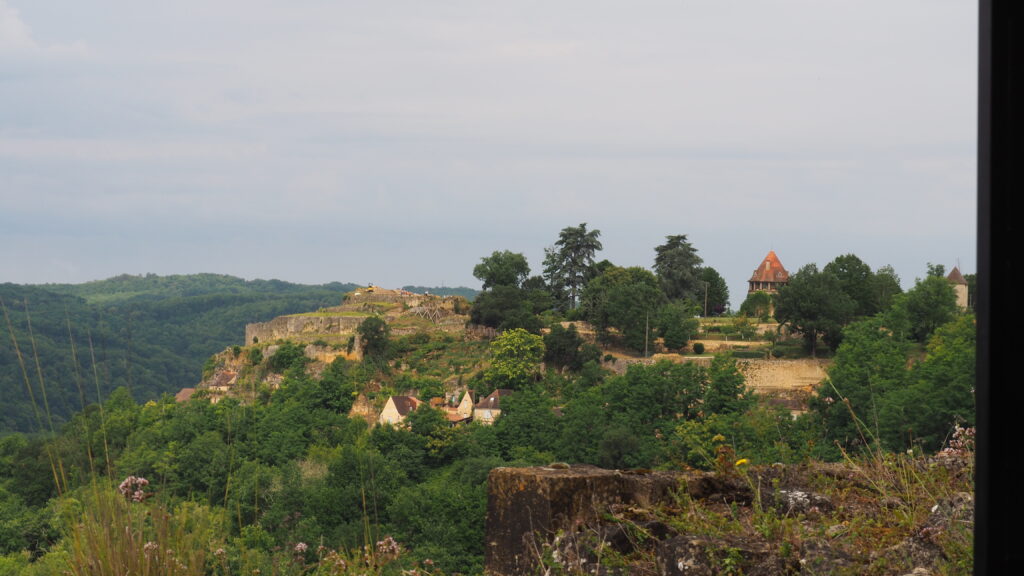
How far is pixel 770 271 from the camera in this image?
55344mm

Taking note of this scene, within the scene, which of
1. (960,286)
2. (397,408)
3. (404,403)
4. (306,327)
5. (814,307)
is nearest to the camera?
(814,307)

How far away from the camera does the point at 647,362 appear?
40.6 metres

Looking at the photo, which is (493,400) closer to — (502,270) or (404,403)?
(404,403)

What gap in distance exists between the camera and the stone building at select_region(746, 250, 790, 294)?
5491 cm

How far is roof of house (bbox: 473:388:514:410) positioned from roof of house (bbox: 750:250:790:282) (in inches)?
816

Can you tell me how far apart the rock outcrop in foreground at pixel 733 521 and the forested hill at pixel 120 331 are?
128cm

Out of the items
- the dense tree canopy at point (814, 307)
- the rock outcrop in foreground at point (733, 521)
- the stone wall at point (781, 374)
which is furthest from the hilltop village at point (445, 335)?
the rock outcrop in foreground at point (733, 521)

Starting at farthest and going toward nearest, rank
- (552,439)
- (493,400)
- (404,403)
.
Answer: (493,400) < (404,403) < (552,439)

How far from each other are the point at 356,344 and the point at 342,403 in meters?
6.27

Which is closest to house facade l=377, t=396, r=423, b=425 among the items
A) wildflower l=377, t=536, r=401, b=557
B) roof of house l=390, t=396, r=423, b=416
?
roof of house l=390, t=396, r=423, b=416

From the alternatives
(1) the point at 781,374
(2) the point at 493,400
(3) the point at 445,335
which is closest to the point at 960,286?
(1) the point at 781,374

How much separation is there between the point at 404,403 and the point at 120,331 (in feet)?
121

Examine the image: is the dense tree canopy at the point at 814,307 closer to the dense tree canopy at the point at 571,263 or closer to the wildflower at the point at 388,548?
the dense tree canopy at the point at 571,263

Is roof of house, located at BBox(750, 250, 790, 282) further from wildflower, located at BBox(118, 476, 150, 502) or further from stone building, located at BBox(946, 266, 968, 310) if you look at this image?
wildflower, located at BBox(118, 476, 150, 502)
